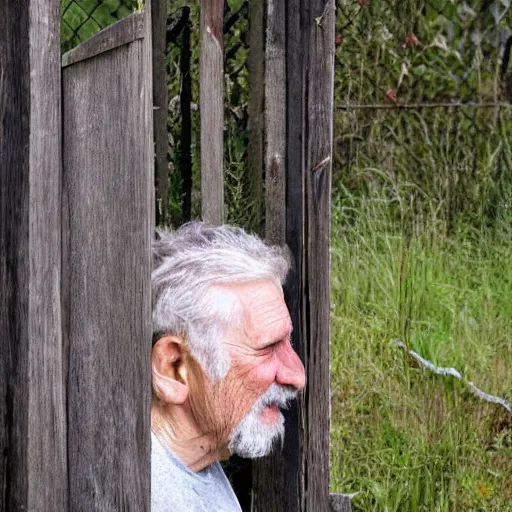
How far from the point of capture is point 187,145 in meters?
3.19

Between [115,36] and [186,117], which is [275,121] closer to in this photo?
[186,117]

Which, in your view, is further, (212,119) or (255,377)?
(212,119)

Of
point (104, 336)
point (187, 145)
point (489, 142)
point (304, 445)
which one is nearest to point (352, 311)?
point (489, 142)

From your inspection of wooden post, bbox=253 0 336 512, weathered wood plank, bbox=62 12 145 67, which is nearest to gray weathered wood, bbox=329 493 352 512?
wooden post, bbox=253 0 336 512

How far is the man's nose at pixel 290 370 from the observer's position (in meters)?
2.56

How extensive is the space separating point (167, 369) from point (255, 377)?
0.22 metres

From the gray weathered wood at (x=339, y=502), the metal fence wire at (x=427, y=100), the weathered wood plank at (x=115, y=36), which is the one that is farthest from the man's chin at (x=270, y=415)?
the metal fence wire at (x=427, y=100)

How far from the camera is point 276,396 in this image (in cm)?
259

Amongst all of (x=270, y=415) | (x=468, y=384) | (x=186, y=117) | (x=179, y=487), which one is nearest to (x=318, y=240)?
(x=270, y=415)

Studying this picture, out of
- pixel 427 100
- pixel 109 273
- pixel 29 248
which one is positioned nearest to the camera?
pixel 29 248

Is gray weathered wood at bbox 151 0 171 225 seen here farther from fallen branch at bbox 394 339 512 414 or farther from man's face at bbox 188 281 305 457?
fallen branch at bbox 394 339 512 414

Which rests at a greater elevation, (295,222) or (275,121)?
(275,121)

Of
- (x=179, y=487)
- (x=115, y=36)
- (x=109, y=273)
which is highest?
(x=115, y=36)

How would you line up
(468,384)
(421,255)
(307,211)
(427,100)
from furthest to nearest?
(427,100)
(421,255)
(468,384)
(307,211)
